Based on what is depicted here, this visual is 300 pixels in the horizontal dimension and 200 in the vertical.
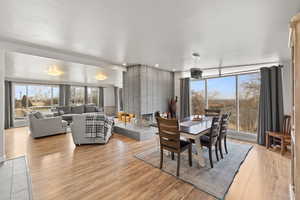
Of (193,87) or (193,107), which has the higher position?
(193,87)

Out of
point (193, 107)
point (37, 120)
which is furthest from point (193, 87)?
point (37, 120)

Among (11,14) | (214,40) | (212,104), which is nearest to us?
(11,14)

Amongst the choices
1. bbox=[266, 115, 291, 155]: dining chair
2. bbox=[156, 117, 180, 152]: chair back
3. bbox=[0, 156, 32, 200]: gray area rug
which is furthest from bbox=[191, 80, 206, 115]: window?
bbox=[0, 156, 32, 200]: gray area rug

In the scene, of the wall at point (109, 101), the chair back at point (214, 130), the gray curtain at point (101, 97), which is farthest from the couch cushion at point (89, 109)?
the chair back at point (214, 130)

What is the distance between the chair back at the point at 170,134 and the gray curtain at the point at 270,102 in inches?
122

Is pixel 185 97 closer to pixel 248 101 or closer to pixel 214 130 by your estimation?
pixel 248 101

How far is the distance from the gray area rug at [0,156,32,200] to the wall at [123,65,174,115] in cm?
308

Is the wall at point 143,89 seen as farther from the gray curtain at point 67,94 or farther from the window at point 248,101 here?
the gray curtain at point 67,94

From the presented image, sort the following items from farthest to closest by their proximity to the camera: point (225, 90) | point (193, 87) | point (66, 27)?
1. point (193, 87)
2. point (225, 90)
3. point (66, 27)

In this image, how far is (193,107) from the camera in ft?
19.6

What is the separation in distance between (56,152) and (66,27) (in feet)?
9.47

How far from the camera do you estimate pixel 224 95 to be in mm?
5172

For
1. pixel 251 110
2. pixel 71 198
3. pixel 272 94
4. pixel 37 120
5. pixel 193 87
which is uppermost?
pixel 193 87

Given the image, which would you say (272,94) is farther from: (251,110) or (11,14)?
(11,14)
